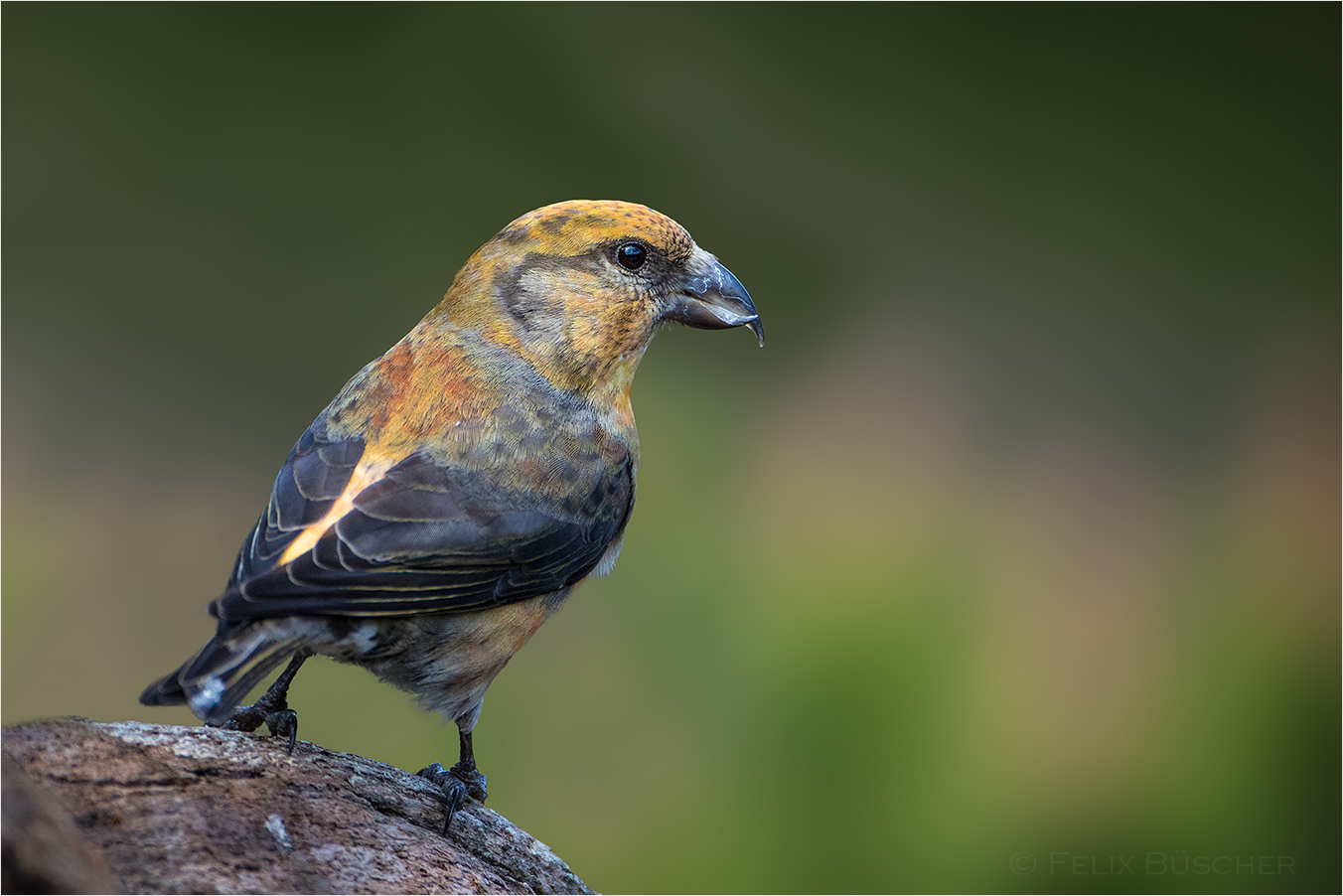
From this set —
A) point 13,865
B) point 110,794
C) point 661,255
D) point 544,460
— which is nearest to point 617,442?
point 544,460

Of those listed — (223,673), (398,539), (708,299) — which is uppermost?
(708,299)

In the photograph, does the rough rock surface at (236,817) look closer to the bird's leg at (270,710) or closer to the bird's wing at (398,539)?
the bird's leg at (270,710)

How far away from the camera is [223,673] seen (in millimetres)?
2475

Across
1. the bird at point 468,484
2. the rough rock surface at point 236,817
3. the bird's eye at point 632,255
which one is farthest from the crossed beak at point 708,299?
the rough rock surface at point 236,817

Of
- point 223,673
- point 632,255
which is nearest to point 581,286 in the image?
point 632,255

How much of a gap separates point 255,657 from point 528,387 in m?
1.18

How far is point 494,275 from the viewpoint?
11.3 feet

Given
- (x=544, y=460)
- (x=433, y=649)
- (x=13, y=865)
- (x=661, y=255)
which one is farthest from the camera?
(x=661, y=255)

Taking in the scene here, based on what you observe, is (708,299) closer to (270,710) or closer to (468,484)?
(468,484)

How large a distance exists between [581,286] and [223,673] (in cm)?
160

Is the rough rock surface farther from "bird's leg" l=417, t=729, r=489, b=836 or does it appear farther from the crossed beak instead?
the crossed beak

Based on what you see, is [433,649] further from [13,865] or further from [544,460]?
[13,865]

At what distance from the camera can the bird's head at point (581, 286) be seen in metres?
3.37

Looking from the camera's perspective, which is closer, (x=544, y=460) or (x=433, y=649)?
(x=433, y=649)
